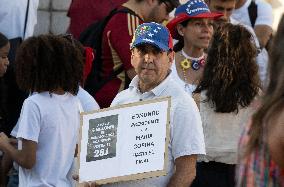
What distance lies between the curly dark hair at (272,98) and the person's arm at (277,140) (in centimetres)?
2

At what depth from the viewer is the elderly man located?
495cm

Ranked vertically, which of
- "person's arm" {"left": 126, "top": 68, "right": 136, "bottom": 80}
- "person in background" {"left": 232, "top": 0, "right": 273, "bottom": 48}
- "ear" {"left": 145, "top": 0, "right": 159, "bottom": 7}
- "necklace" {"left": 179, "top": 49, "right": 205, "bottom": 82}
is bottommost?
"person's arm" {"left": 126, "top": 68, "right": 136, "bottom": 80}

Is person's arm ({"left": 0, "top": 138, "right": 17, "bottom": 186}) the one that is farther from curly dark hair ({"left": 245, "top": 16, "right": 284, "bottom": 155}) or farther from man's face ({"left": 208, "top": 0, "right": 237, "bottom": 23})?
curly dark hair ({"left": 245, "top": 16, "right": 284, "bottom": 155})

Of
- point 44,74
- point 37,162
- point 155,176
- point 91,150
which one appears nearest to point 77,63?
point 44,74

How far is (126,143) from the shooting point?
4.97 m

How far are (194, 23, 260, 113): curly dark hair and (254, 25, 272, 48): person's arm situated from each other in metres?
2.27

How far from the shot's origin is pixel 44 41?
241 inches

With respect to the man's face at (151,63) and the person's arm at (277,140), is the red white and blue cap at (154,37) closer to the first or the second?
the man's face at (151,63)

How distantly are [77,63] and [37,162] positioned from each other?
2.25 ft

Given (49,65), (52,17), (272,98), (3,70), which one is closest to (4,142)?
(49,65)

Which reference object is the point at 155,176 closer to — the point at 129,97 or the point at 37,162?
the point at 129,97

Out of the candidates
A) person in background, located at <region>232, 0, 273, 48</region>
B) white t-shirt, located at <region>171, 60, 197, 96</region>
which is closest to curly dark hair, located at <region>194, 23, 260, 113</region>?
→ white t-shirt, located at <region>171, 60, 197, 96</region>

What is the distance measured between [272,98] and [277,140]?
143 mm

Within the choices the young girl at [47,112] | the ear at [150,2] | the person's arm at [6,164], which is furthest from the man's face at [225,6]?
the person's arm at [6,164]
